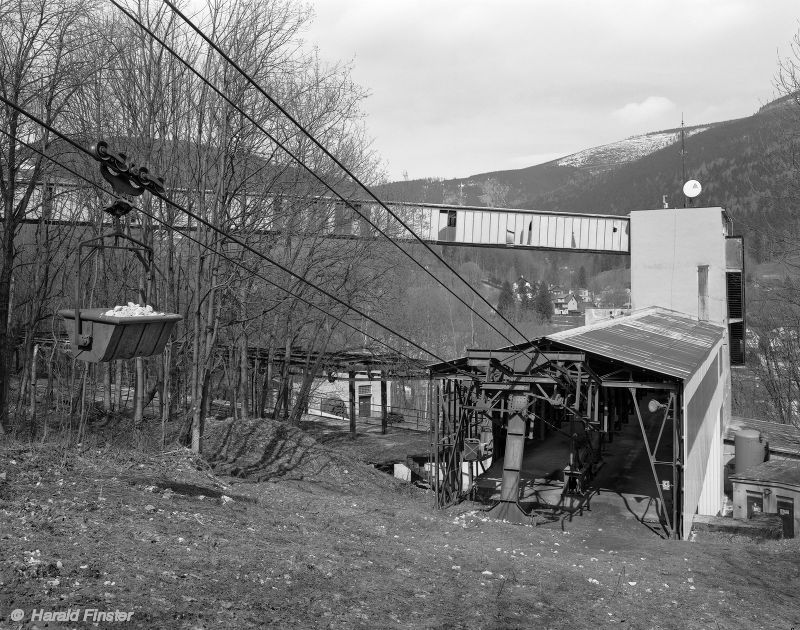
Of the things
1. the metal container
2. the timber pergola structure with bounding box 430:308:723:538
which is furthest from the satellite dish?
the metal container

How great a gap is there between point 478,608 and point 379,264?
18.3 meters

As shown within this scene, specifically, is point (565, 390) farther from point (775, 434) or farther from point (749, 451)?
point (775, 434)

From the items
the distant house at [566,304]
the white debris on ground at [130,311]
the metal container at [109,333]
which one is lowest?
the metal container at [109,333]

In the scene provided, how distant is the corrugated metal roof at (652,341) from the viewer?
48.6 ft

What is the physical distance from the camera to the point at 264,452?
17000 mm

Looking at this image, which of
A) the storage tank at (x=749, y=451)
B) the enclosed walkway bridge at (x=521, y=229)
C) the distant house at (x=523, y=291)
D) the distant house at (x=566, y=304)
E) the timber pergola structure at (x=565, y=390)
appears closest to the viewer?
the timber pergola structure at (x=565, y=390)

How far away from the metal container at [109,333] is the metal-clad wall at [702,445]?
35.7 feet

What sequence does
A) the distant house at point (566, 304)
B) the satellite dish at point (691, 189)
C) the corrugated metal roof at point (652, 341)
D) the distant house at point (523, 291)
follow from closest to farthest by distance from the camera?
the corrugated metal roof at point (652, 341)
the satellite dish at point (691, 189)
the distant house at point (523, 291)
the distant house at point (566, 304)

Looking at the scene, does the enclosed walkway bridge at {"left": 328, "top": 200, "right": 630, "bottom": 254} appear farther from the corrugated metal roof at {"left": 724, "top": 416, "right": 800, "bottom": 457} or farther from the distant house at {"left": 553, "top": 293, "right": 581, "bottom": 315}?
the distant house at {"left": 553, "top": 293, "right": 581, "bottom": 315}

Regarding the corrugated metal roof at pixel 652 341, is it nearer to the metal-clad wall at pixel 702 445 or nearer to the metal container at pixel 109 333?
the metal-clad wall at pixel 702 445

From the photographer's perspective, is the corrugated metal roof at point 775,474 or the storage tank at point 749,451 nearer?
the corrugated metal roof at point 775,474

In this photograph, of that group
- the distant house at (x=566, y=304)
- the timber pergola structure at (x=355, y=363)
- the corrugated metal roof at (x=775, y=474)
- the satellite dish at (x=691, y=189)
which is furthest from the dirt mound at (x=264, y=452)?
the distant house at (x=566, y=304)

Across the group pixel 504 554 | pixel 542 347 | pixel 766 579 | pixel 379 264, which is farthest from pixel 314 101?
pixel 766 579

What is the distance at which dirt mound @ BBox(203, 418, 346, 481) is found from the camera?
15640 mm
